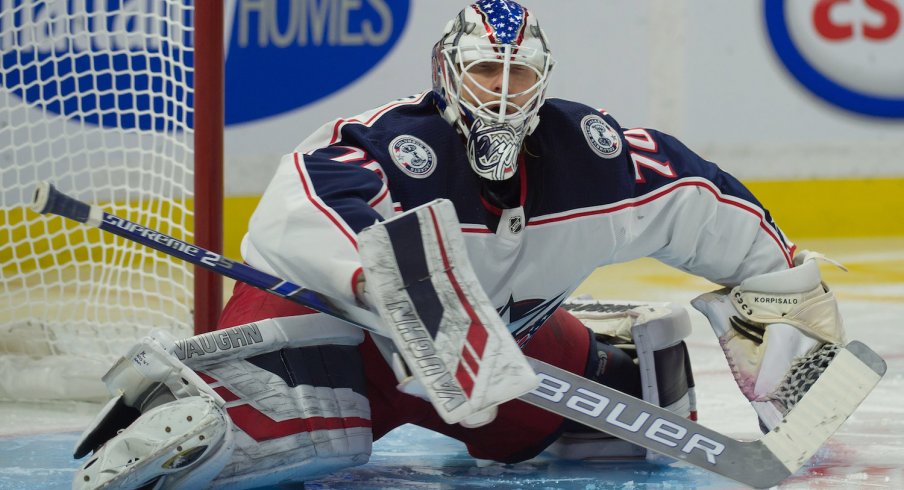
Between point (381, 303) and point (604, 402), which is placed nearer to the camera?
point (381, 303)

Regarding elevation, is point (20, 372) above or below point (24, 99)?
below

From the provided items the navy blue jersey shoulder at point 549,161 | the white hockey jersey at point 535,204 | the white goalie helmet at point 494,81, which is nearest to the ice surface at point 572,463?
the white hockey jersey at point 535,204


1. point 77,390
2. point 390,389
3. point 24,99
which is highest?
point 24,99

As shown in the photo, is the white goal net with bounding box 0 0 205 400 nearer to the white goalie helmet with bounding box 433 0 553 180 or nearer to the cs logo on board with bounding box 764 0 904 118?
the white goalie helmet with bounding box 433 0 553 180

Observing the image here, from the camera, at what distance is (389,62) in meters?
5.36

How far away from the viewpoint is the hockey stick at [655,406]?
2029 millimetres

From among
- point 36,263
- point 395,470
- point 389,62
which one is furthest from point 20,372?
point 389,62

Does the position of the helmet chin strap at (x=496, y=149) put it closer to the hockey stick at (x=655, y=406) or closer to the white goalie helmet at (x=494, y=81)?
the white goalie helmet at (x=494, y=81)

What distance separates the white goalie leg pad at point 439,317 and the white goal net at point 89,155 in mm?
1657

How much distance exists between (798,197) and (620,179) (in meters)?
3.64

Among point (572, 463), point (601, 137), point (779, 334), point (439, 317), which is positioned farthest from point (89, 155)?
point (439, 317)

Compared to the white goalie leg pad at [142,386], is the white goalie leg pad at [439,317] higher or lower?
higher

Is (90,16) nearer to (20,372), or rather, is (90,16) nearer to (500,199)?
(20,372)

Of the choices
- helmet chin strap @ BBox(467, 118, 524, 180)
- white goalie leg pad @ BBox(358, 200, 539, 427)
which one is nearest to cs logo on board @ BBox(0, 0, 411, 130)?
helmet chin strap @ BBox(467, 118, 524, 180)
